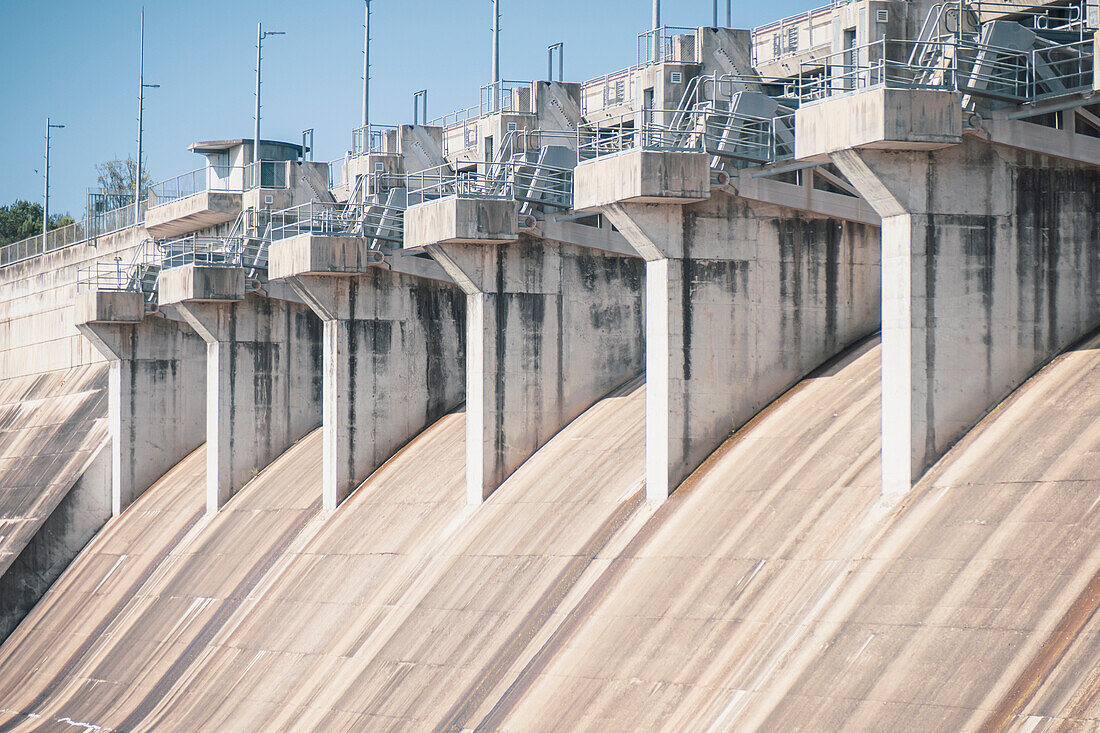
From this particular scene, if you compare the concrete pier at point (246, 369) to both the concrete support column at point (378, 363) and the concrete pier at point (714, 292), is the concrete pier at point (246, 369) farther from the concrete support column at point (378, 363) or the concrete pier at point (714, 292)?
the concrete pier at point (714, 292)

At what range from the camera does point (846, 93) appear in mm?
26219

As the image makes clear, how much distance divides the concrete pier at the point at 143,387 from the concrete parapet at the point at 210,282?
642 centimetres

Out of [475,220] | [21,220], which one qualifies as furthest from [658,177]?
[21,220]

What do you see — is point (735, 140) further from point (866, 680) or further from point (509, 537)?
point (866, 680)

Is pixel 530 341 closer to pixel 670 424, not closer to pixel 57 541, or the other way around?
pixel 670 424

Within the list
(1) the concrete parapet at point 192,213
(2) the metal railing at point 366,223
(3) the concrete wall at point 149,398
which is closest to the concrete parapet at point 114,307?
(3) the concrete wall at point 149,398

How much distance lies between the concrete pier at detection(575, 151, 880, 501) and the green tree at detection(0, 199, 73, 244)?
351 feet

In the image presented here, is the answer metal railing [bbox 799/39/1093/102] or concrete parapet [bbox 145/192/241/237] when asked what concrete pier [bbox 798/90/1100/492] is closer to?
metal railing [bbox 799/39/1093/102]

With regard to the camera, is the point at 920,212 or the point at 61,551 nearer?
the point at 920,212

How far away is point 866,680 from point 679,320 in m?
10.7

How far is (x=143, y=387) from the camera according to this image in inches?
2287

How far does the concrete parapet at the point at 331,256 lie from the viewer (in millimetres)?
44250

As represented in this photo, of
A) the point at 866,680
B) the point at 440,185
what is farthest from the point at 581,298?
the point at 866,680

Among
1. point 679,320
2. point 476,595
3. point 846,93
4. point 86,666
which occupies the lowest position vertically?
point 86,666
